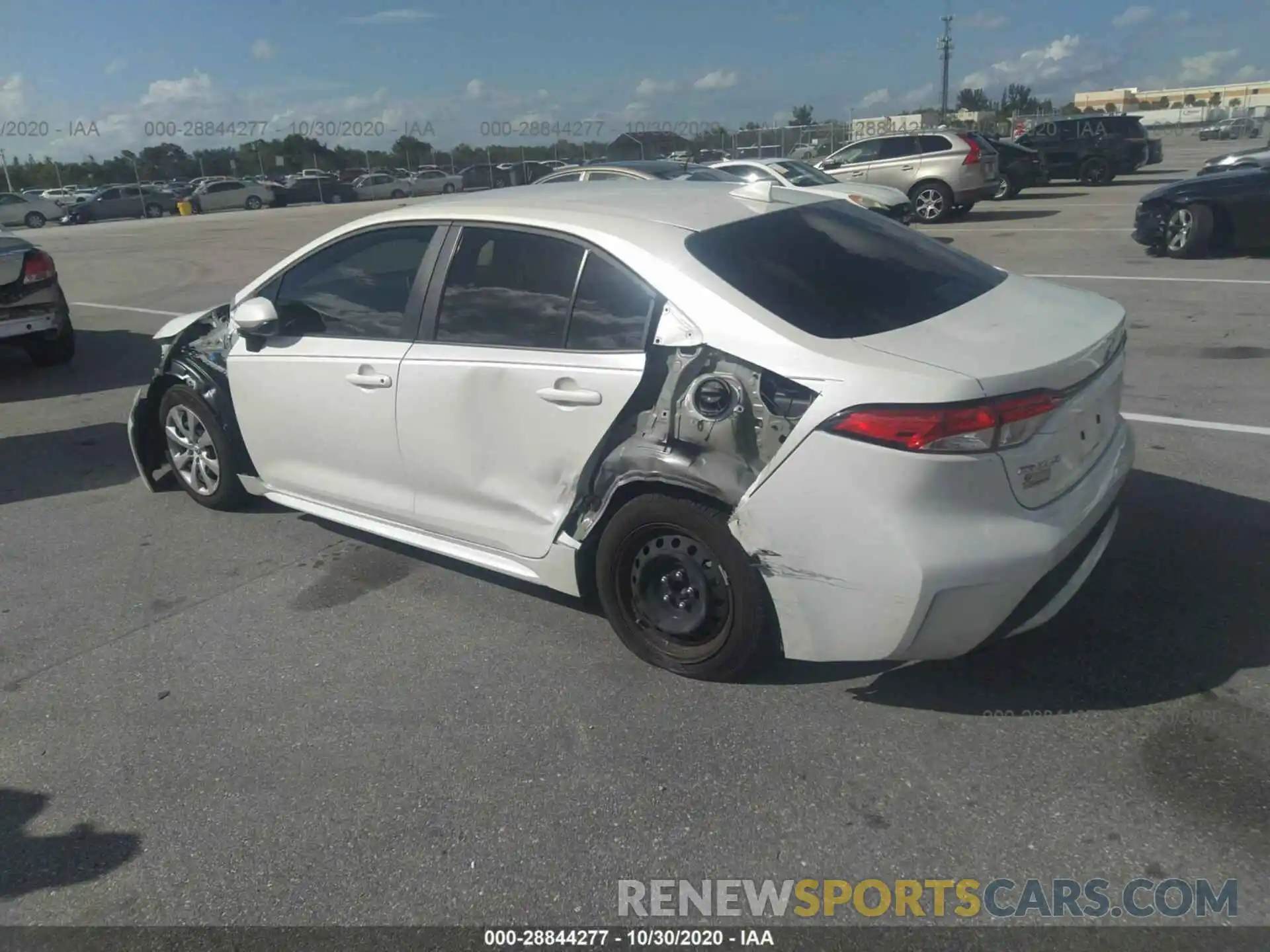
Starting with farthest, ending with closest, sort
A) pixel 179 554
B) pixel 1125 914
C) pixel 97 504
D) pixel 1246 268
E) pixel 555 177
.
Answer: pixel 555 177 → pixel 1246 268 → pixel 97 504 → pixel 179 554 → pixel 1125 914

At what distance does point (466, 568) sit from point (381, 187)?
1883 inches

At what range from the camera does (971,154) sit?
59.9ft

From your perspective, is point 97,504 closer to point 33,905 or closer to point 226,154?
point 33,905

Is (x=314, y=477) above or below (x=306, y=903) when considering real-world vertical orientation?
above

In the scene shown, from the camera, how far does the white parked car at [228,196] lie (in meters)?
44.7

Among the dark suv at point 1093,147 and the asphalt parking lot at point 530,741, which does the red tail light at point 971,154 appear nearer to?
the dark suv at point 1093,147

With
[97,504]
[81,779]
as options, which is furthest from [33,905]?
[97,504]

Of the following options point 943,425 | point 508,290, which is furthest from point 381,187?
point 943,425

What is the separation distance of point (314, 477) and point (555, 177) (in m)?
10.8

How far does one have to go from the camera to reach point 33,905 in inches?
104

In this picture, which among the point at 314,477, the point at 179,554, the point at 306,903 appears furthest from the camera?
the point at 179,554

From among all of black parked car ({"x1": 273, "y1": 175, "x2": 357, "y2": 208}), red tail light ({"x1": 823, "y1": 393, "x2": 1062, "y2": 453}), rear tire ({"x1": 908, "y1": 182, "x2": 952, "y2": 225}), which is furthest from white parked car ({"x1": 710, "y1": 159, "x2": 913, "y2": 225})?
black parked car ({"x1": 273, "y1": 175, "x2": 357, "y2": 208})

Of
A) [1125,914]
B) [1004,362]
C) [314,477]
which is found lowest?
[1125,914]

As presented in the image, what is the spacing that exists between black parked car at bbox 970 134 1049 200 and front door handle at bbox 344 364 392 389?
20779 millimetres
